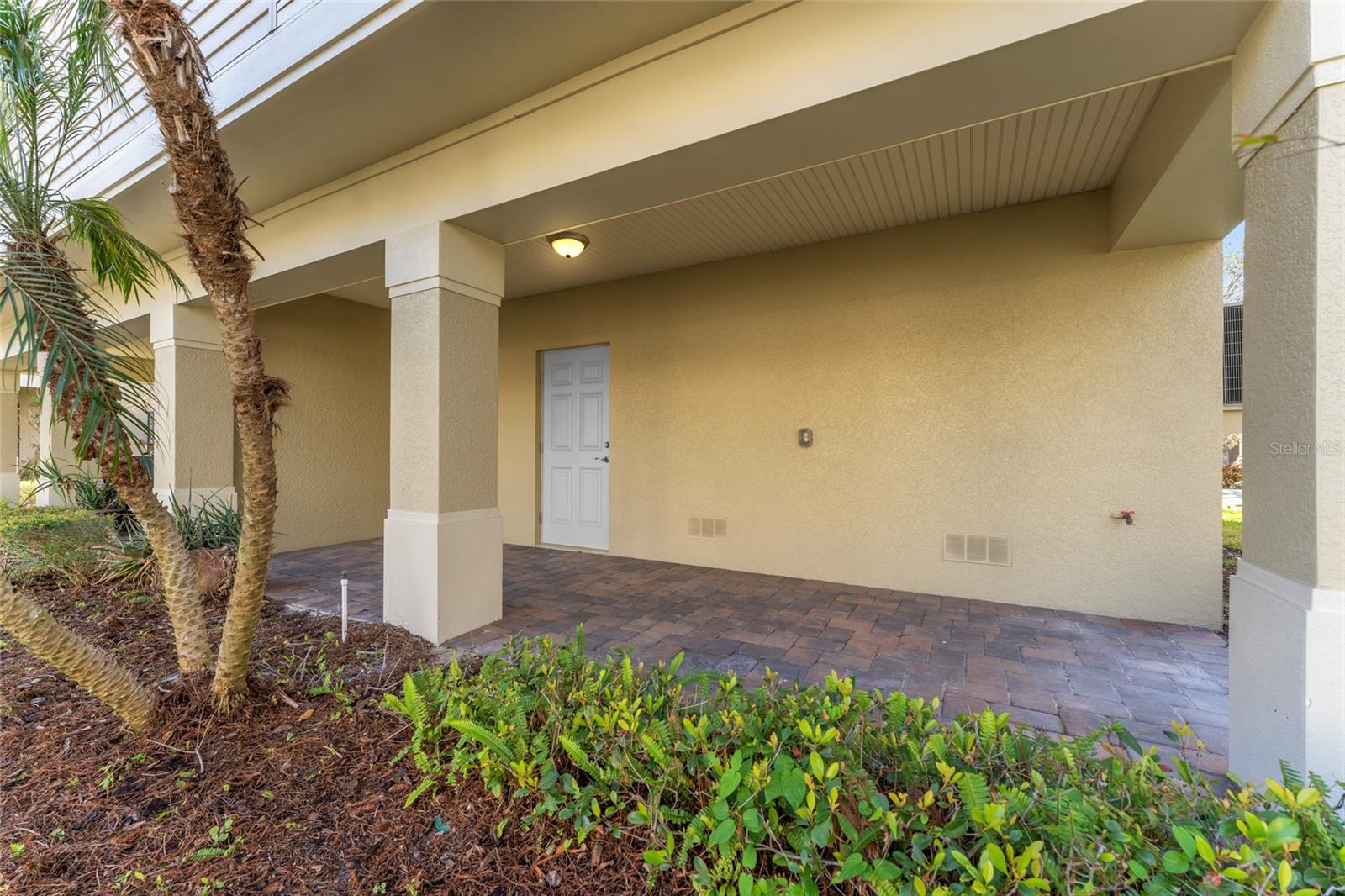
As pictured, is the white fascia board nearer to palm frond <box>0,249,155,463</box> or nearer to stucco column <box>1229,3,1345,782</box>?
palm frond <box>0,249,155,463</box>

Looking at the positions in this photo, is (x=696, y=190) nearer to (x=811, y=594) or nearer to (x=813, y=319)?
(x=813, y=319)

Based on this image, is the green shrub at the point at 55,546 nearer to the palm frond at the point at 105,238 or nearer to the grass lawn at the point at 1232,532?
the palm frond at the point at 105,238

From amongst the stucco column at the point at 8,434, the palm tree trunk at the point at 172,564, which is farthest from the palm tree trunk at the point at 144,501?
the stucco column at the point at 8,434

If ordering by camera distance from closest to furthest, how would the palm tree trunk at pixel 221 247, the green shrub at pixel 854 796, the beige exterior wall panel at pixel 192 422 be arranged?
the green shrub at pixel 854 796 → the palm tree trunk at pixel 221 247 → the beige exterior wall panel at pixel 192 422

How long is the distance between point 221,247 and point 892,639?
344cm

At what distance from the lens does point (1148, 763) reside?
4.00 feet

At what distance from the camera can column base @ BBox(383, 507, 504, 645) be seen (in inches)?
113

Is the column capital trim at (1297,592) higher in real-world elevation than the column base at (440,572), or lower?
Result: higher

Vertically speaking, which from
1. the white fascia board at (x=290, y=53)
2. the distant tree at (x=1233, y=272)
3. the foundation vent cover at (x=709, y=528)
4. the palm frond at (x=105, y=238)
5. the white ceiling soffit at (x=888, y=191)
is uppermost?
the distant tree at (x=1233, y=272)

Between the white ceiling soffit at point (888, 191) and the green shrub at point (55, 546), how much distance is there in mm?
3786

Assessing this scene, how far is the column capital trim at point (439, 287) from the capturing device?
2904 millimetres

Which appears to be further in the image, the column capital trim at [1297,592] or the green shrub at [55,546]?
the green shrub at [55,546]

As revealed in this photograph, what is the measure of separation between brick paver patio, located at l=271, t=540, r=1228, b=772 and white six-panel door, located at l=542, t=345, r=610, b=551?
1.06m

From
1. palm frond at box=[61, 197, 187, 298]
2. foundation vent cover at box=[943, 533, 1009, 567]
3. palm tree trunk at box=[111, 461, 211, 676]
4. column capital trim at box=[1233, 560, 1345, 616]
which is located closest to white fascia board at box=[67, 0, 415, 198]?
palm frond at box=[61, 197, 187, 298]
